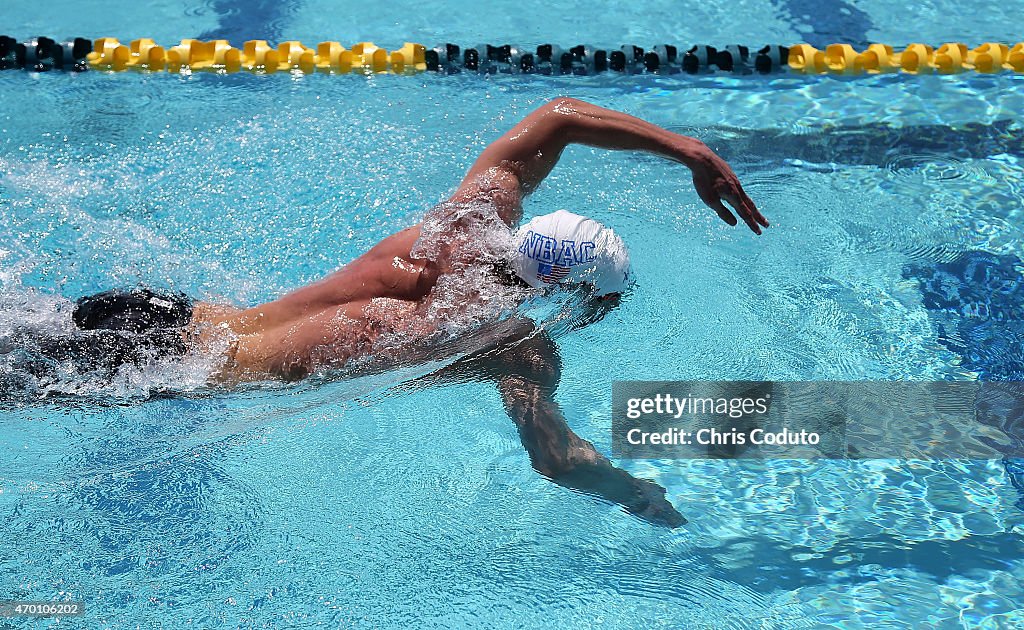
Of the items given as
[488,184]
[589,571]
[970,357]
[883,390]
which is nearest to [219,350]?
[488,184]

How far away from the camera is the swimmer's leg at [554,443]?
2.76 meters

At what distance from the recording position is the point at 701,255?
11.9ft

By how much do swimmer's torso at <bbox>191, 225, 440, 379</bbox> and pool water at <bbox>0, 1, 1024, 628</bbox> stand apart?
0.15 m

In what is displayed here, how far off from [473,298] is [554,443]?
478mm

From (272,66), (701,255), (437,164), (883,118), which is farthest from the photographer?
(272,66)

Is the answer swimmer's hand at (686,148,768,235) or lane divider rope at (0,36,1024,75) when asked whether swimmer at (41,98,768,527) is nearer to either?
swimmer's hand at (686,148,768,235)

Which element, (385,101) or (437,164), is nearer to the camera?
(437,164)

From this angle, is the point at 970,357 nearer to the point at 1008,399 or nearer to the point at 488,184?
the point at 1008,399

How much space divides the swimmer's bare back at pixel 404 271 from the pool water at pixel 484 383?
17 centimetres

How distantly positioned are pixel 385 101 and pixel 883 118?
2277 mm

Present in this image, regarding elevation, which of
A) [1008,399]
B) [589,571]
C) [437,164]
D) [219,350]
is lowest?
[589,571]

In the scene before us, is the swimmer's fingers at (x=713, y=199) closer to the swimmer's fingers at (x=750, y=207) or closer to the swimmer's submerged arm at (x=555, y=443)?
the swimmer's fingers at (x=750, y=207)

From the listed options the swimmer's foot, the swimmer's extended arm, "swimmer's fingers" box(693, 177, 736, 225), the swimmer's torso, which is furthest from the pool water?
"swimmer's fingers" box(693, 177, 736, 225)

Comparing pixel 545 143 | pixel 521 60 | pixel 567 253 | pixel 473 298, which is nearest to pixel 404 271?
pixel 473 298
